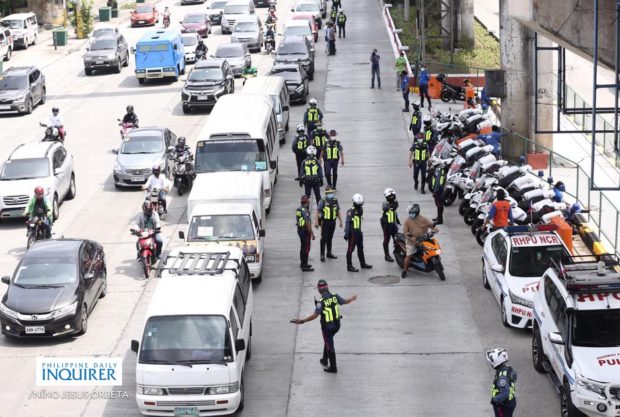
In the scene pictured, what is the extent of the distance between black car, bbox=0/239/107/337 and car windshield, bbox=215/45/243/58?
90.0 feet

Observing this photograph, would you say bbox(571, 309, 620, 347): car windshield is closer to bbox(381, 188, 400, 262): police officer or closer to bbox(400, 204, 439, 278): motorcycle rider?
bbox(400, 204, 439, 278): motorcycle rider

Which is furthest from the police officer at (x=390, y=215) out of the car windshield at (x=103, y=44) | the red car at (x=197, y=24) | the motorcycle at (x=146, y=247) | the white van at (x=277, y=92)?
the red car at (x=197, y=24)

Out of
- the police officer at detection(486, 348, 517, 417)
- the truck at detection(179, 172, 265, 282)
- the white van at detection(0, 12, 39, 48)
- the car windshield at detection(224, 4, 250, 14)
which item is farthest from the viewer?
the car windshield at detection(224, 4, 250, 14)

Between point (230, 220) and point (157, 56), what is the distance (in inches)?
1034

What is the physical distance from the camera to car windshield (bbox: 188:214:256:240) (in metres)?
24.3

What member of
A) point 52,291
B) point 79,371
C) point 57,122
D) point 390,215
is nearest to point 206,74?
point 57,122

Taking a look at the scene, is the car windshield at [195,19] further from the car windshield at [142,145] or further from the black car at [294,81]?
the car windshield at [142,145]

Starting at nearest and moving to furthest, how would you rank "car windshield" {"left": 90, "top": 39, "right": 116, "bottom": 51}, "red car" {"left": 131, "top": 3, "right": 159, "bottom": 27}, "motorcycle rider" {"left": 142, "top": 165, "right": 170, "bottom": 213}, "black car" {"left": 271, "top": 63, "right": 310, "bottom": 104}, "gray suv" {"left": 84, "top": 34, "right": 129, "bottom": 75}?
1. "motorcycle rider" {"left": 142, "top": 165, "right": 170, "bottom": 213}
2. "black car" {"left": 271, "top": 63, "right": 310, "bottom": 104}
3. "gray suv" {"left": 84, "top": 34, "right": 129, "bottom": 75}
4. "car windshield" {"left": 90, "top": 39, "right": 116, "bottom": 51}
5. "red car" {"left": 131, "top": 3, "right": 159, "bottom": 27}

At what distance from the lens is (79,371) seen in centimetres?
2073

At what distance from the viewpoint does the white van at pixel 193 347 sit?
1770cm

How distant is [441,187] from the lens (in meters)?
28.1

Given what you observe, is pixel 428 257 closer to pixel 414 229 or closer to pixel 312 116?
pixel 414 229

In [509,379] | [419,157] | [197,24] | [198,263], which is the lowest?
[509,379]

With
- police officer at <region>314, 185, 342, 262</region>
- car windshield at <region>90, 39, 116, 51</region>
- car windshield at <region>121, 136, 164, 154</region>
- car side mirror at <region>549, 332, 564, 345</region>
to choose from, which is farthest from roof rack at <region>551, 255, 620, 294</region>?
car windshield at <region>90, 39, 116, 51</region>
